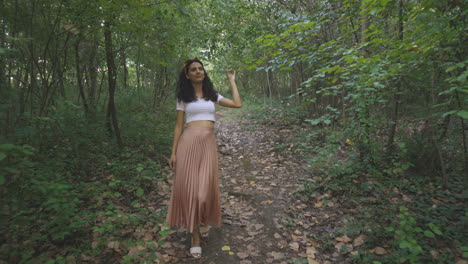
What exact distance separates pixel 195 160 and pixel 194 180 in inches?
9.4

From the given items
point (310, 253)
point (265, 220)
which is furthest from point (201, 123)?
point (310, 253)

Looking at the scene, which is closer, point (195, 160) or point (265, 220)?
point (195, 160)

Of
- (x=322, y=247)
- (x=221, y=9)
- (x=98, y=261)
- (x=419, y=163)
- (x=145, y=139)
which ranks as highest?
(x=221, y=9)

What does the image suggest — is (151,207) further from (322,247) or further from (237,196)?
(322,247)

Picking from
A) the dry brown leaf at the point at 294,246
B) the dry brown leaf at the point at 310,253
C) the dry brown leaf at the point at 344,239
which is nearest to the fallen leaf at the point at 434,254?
the dry brown leaf at the point at 344,239

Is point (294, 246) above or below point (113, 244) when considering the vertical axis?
below

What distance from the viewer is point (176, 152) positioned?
9.92 feet

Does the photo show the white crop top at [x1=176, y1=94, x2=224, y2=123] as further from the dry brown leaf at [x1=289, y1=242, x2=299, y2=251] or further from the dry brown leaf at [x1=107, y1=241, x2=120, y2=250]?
the dry brown leaf at [x1=289, y1=242, x2=299, y2=251]

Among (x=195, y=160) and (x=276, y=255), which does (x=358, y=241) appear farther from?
(x=195, y=160)

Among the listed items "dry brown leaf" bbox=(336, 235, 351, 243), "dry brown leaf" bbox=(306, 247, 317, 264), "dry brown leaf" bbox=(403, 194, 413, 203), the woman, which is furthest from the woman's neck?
"dry brown leaf" bbox=(403, 194, 413, 203)

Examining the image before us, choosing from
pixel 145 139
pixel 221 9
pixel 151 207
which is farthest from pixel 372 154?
pixel 221 9

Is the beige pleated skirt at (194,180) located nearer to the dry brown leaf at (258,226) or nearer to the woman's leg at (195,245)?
the woman's leg at (195,245)

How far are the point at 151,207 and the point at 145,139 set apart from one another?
8.65 ft

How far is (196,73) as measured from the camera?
9.78 ft
